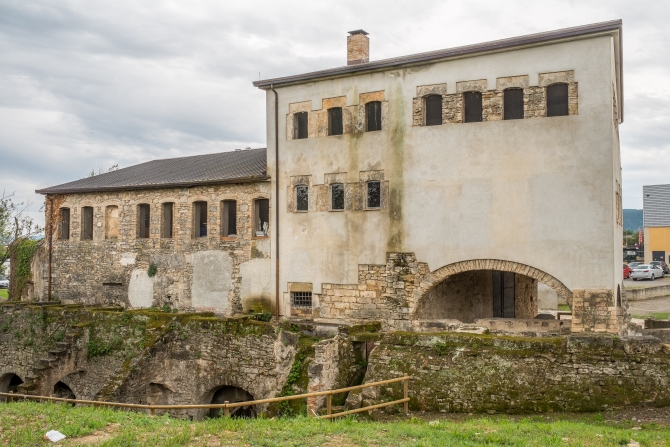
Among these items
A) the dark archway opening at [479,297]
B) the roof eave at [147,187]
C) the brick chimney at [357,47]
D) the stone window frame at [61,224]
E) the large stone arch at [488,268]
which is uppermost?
the brick chimney at [357,47]

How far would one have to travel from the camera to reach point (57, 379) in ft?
72.3

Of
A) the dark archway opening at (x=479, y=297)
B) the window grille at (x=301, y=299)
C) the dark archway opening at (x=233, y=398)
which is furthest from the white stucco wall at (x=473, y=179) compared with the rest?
the dark archway opening at (x=233, y=398)

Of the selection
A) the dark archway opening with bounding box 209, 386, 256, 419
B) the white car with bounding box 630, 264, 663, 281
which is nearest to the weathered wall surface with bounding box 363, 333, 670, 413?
the dark archway opening with bounding box 209, 386, 256, 419

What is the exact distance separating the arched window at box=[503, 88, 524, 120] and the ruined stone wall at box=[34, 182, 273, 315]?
913cm

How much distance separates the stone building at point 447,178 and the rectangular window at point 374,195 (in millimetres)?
37

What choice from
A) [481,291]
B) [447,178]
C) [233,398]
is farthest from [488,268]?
[233,398]

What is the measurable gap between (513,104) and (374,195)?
17.7 ft

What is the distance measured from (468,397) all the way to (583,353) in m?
2.48

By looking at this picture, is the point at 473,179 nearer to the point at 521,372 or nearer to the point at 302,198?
the point at 302,198

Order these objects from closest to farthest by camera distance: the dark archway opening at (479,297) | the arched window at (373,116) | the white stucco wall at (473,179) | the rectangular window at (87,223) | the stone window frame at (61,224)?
the white stucco wall at (473,179)
the arched window at (373,116)
the dark archway opening at (479,297)
the rectangular window at (87,223)
the stone window frame at (61,224)

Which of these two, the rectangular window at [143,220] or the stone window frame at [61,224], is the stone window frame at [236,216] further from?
the stone window frame at [61,224]

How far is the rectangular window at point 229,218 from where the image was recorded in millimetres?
24831

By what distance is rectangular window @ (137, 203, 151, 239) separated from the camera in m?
26.9

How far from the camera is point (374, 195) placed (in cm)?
2173
